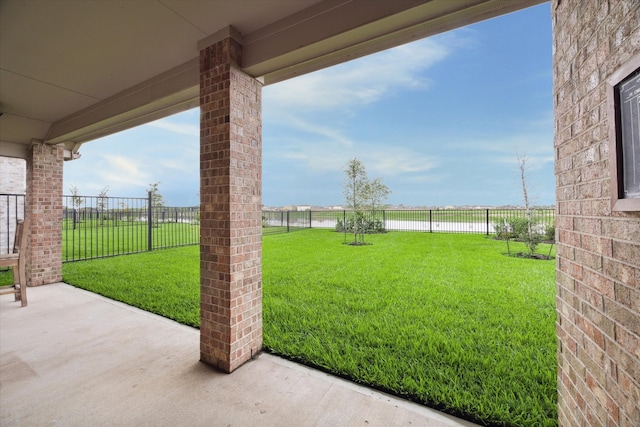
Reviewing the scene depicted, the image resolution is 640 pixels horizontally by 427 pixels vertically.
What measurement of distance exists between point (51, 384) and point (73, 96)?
343 centimetres

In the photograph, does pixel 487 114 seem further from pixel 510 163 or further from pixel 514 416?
pixel 514 416

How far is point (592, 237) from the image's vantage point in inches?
43.7

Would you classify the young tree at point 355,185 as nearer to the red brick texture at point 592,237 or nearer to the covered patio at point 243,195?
the covered patio at point 243,195

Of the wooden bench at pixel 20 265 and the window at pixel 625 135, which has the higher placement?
the window at pixel 625 135

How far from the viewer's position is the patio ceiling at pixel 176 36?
70.4 inches

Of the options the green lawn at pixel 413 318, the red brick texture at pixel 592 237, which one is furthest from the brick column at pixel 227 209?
the red brick texture at pixel 592 237

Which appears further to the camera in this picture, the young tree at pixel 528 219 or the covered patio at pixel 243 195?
the young tree at pixel 528 219

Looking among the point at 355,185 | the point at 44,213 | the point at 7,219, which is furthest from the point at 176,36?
the point at 355,185

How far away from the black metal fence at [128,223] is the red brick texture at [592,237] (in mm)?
9000

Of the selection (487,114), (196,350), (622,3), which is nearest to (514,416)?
(622,3)

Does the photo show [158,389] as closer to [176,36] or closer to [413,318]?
[413,318]

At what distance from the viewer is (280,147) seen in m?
31.5

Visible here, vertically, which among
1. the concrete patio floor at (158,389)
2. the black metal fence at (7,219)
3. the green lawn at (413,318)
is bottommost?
the concrete patio floor at (158,389)

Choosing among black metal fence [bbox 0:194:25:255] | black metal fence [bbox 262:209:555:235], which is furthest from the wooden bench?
black metal fence [bbox 262:209:555:235]
